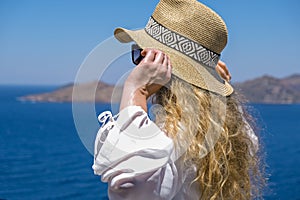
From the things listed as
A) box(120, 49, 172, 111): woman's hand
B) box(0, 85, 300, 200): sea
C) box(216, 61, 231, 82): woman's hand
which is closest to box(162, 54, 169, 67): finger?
box(120, 49, 172, 111): woman's hand

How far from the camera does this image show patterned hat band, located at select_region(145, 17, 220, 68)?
0.88 m

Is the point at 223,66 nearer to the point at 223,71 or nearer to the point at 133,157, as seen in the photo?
the point at 223,71

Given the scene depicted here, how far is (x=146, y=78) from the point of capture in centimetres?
79

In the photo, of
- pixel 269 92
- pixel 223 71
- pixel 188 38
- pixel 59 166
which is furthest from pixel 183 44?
pixel 269 92

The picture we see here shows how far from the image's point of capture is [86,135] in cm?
82

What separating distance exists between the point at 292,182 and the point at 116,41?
521 inches

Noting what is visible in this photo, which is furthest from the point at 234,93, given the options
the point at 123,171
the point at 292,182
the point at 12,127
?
the point at 12,127

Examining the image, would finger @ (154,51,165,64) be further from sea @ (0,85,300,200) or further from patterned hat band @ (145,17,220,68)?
sea @ (0,85,300,200)

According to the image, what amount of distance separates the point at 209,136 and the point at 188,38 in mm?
183

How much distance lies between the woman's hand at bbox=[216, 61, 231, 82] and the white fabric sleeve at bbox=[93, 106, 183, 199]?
14.7 inches

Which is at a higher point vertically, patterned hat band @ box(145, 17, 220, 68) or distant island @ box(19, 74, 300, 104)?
patterned hat band @ box(145, 17, 220, 68)

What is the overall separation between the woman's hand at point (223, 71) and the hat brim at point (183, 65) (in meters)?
0.18

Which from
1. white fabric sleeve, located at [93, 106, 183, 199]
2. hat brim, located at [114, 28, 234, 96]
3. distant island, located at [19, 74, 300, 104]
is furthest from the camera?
distant island, located at [19, 74, 300, 104]

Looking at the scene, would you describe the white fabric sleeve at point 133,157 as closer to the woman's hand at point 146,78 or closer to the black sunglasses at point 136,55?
the woman's hand at point 146,78
